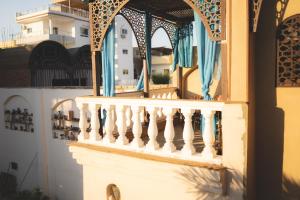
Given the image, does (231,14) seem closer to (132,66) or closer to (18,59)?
(18,59)

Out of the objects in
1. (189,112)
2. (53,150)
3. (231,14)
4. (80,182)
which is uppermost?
(231,14)

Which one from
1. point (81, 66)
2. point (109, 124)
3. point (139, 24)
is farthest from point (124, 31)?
point (109, 124)

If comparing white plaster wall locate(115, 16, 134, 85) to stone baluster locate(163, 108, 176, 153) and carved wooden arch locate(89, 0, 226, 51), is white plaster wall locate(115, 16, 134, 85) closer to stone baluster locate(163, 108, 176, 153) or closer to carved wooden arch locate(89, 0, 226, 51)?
carved wooden arch locate(89, 0, 226, 51)

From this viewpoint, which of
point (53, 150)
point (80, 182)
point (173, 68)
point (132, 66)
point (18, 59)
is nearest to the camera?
point (173, 68)

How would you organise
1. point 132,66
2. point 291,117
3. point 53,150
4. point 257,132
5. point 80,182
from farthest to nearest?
1. point 132,66
2. point 53,150
3. point 80,182
4. point 257,132
5. point 291,117

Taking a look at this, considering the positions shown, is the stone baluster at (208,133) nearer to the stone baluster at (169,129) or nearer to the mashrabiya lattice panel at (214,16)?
the stone baluster at (169,129)

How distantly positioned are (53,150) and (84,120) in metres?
5.55

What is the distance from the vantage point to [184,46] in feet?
26.7

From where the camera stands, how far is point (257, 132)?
429 cm

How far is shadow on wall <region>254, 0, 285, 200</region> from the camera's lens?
4.15 m

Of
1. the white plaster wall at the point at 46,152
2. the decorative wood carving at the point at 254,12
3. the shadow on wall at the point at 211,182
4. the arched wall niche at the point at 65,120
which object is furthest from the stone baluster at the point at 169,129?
the arched wall niche at the point at 65,120

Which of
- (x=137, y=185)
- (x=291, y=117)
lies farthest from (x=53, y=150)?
(x=291, y=117)

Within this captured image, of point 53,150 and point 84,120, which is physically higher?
point 84,120

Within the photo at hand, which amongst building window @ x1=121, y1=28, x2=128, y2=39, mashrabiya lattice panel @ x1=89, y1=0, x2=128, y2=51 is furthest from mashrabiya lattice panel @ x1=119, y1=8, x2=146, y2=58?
building window @ x1=121, y1=28, x2=128, y2=39
